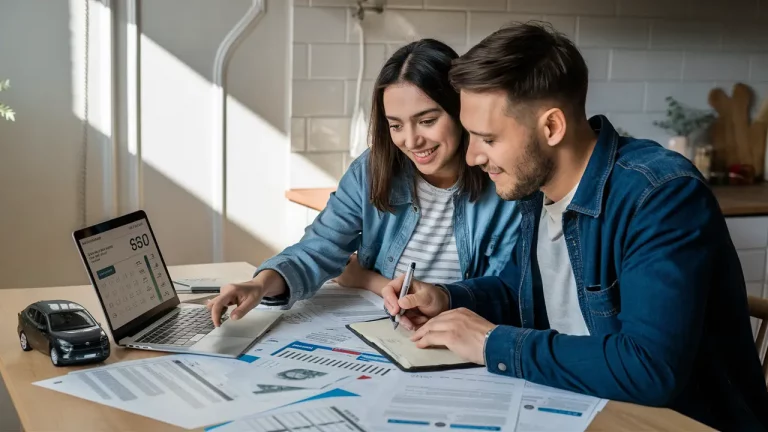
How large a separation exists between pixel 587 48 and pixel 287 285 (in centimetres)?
201

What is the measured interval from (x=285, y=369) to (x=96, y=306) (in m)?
0.59

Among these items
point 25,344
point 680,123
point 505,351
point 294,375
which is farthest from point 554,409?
point 680,123

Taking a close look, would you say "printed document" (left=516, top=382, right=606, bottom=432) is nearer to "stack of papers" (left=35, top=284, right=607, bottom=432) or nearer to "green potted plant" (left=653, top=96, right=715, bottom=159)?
"stack of papers" (left=35, top=284, right=607, bottom=432)

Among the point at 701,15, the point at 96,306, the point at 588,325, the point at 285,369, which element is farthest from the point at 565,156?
the point at 701,15

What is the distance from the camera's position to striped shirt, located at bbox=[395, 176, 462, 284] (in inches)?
77.1

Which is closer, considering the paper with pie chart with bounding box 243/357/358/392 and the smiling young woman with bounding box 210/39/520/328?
the paper with pie chart with bounding box 243/357/358/392

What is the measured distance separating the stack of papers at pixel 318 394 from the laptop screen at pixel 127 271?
0.15 meters

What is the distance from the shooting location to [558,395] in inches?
51.7

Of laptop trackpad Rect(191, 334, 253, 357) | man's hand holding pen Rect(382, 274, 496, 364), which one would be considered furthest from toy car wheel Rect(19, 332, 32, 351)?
man's hand holding pen Rect(382, 274, 496, 364)

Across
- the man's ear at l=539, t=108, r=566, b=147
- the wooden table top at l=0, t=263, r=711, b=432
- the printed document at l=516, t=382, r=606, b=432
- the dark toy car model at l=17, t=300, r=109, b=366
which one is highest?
the man's ear at l=539, t=108, r=566, b=147

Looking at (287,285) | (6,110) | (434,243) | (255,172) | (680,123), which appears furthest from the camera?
(680,123)

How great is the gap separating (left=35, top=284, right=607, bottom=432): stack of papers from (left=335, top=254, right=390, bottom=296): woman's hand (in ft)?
1.30

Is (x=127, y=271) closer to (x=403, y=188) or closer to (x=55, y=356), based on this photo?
(x=55, y=356)

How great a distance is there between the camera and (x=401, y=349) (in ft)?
4.88
